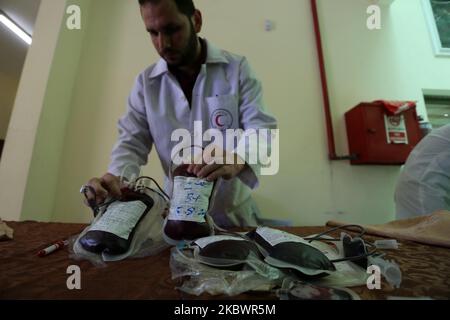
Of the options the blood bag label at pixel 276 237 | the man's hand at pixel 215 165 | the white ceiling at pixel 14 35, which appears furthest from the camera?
the white ceiling at pixel 14 35

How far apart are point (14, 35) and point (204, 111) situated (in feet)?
7.60

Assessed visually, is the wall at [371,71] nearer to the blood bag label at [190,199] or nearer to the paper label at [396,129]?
the paper label at [396,129]

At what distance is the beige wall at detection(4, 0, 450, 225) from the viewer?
1.35 metres

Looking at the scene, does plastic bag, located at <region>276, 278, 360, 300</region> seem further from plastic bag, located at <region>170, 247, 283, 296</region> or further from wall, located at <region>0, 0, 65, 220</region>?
wall, located at <region>0, 0, 65, 220</region>

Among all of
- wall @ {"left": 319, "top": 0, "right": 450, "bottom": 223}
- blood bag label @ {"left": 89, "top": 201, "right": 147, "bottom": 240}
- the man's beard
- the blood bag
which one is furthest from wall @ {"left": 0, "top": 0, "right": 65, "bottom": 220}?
wall @ {"left": 319, "top": 0, "right": 450, "bottom": 223}

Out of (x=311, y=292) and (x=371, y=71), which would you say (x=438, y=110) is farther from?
(x=311, y=292)

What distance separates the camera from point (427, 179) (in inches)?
37.6

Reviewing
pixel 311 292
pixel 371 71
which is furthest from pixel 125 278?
pixel 371 71

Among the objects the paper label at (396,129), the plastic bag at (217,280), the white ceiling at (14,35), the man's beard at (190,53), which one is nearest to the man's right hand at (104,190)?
the plastic bag at (217,280)

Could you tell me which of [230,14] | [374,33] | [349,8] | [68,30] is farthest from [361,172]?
[68,30]

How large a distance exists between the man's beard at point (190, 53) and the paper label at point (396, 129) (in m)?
1.15

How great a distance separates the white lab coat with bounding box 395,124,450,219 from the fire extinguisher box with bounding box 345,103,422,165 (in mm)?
244

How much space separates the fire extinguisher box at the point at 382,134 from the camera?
128cm
